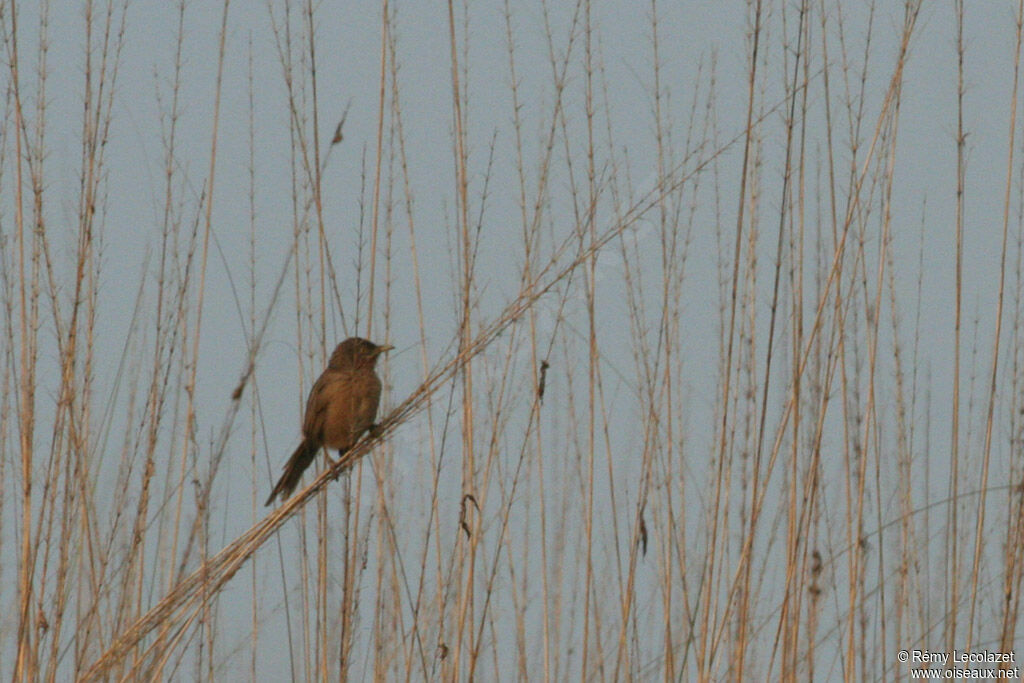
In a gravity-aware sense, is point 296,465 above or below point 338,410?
below

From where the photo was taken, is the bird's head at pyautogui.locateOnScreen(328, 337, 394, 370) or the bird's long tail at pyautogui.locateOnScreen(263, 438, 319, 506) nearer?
the bird's head at pyautogui.locateOnScreen(328, 337, 394, 370)

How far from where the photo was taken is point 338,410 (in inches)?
114

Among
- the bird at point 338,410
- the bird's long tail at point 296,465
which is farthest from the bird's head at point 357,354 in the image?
the bird's long tail at point 296,465

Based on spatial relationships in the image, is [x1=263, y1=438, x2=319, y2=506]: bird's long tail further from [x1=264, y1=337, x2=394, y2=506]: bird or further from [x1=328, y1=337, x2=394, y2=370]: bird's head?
[x1=328, y1=337, x2=394, y2=370]: bird's head

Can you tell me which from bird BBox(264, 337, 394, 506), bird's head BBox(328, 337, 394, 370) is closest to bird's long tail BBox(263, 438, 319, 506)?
bird BBox(264, 337, 394, 506)

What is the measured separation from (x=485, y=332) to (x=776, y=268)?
1.48 ft

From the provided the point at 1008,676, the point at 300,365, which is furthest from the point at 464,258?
the point at 1008,676

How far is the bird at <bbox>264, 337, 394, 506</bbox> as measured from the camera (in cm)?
281

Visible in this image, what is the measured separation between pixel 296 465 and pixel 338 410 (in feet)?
0.52

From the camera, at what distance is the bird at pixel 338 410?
9.23 feet

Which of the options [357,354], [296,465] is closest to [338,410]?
[296,465]

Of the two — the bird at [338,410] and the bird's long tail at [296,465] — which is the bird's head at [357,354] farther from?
the bird's long tail at [296,465]

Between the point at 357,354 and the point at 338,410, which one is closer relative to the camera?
the point at 357,354

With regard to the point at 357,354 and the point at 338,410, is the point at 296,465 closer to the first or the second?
the point at 338,410
